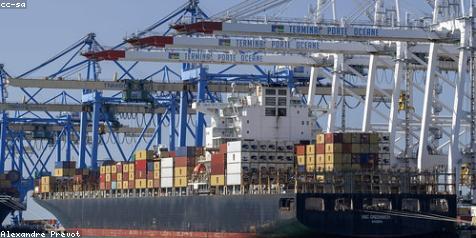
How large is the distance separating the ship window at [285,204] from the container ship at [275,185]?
0.21 feet

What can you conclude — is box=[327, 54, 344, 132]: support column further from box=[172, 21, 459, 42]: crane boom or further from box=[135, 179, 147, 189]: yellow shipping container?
box=[172, 21, 459, 42]: crane boom

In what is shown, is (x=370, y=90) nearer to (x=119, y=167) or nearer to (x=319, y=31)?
(x=319, y=31)

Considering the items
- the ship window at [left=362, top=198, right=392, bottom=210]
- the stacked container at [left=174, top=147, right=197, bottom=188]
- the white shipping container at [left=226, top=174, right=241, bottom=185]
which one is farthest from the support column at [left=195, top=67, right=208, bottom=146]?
the ship window at [left=362, top=198, right=392, bottom=210]

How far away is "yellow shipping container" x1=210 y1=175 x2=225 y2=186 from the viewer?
6962cm

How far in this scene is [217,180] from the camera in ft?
230

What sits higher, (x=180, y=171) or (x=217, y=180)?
(x=180, y=171)

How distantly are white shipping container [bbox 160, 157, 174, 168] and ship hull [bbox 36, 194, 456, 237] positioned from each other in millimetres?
1871

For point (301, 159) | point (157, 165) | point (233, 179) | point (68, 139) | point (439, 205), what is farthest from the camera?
point (68, 139)

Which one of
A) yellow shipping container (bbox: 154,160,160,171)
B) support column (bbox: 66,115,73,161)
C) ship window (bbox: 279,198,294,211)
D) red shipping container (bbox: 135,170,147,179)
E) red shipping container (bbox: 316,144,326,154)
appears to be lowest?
ship window (bbox: 279,198,294,211)

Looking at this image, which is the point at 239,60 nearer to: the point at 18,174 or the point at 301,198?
the point at 301,198

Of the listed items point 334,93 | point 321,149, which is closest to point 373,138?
point 321,149

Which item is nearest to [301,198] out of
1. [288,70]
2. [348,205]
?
[348,205]

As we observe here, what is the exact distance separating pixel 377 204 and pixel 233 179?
8039mm

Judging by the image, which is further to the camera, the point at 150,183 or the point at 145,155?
the point at 145,155
